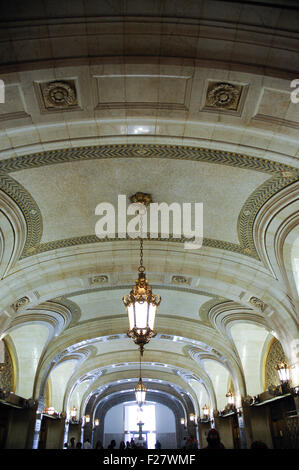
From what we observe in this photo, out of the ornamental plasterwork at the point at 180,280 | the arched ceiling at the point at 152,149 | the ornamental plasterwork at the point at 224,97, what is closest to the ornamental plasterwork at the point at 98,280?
the arched ceiling at the point at 152,149

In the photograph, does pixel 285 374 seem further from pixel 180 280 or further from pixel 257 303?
pixel 180 280

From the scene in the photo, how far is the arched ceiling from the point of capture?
343 centimetres

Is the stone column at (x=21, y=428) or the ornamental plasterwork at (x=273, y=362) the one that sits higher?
the ornamental plasterwork at (x=273, y=362)

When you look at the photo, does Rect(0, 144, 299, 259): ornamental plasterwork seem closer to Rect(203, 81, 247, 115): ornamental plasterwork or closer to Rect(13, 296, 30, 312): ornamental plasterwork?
Rect(203, 81, 247, 115): ornamental plasterwork

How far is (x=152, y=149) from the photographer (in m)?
5.13

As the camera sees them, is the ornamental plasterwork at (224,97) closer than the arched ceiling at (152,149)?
No

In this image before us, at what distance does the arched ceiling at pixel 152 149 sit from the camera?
3428mm

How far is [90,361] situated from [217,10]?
15.7 meters

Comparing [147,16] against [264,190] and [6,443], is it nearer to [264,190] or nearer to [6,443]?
[264,190]

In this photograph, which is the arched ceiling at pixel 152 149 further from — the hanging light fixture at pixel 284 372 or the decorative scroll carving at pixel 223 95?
the hanging light fixture at pixel 284 372

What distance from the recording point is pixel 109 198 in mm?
6109
